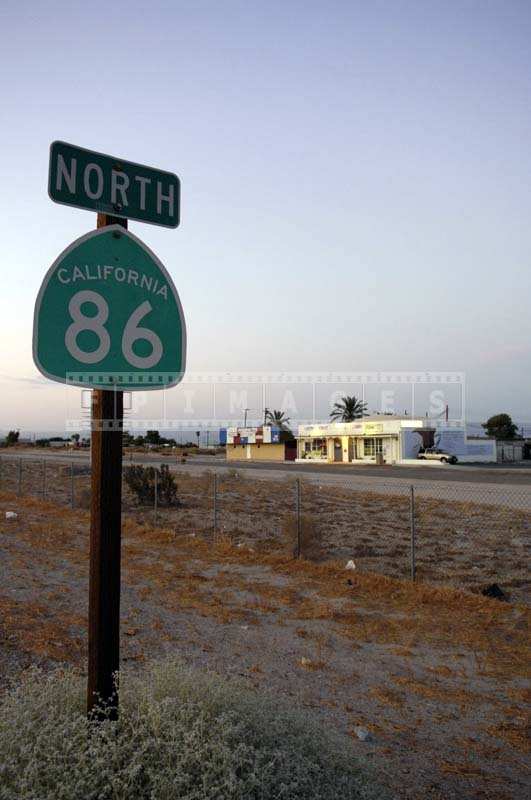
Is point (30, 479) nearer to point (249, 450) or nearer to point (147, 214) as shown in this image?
point (147, 214)

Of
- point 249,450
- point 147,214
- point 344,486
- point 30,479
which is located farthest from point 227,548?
point 249,450

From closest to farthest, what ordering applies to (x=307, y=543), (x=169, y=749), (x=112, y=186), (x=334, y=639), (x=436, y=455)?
(x=169, y=749) < (x=112, y=186) < (x=334, y=639) < (x=307, y=543) < (x=436, y=455)

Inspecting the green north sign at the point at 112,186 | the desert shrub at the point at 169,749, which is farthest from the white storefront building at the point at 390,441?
the green north sign at the point at 112,186

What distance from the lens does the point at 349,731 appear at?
4.75m

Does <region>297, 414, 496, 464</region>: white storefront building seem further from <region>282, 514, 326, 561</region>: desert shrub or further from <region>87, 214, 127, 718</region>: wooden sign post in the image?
<region>87, 214, 127, 718</region>: wooden sign post

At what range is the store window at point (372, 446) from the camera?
201ft

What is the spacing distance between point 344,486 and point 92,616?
98.2ft

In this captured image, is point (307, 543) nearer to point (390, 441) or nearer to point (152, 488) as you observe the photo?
point (152, 488)

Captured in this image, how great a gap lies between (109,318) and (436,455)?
2237 inches

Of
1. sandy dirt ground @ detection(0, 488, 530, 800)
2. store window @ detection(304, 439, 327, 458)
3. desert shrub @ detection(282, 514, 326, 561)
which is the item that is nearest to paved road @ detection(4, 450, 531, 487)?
store window @ detection(304, 439, 327, 458)

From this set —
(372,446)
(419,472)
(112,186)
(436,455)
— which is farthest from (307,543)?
(372,446)

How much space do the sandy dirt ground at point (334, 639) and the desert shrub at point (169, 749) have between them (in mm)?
1255

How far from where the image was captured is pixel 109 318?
303 centimetres

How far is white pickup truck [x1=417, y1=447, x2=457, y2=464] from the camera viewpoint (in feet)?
186
